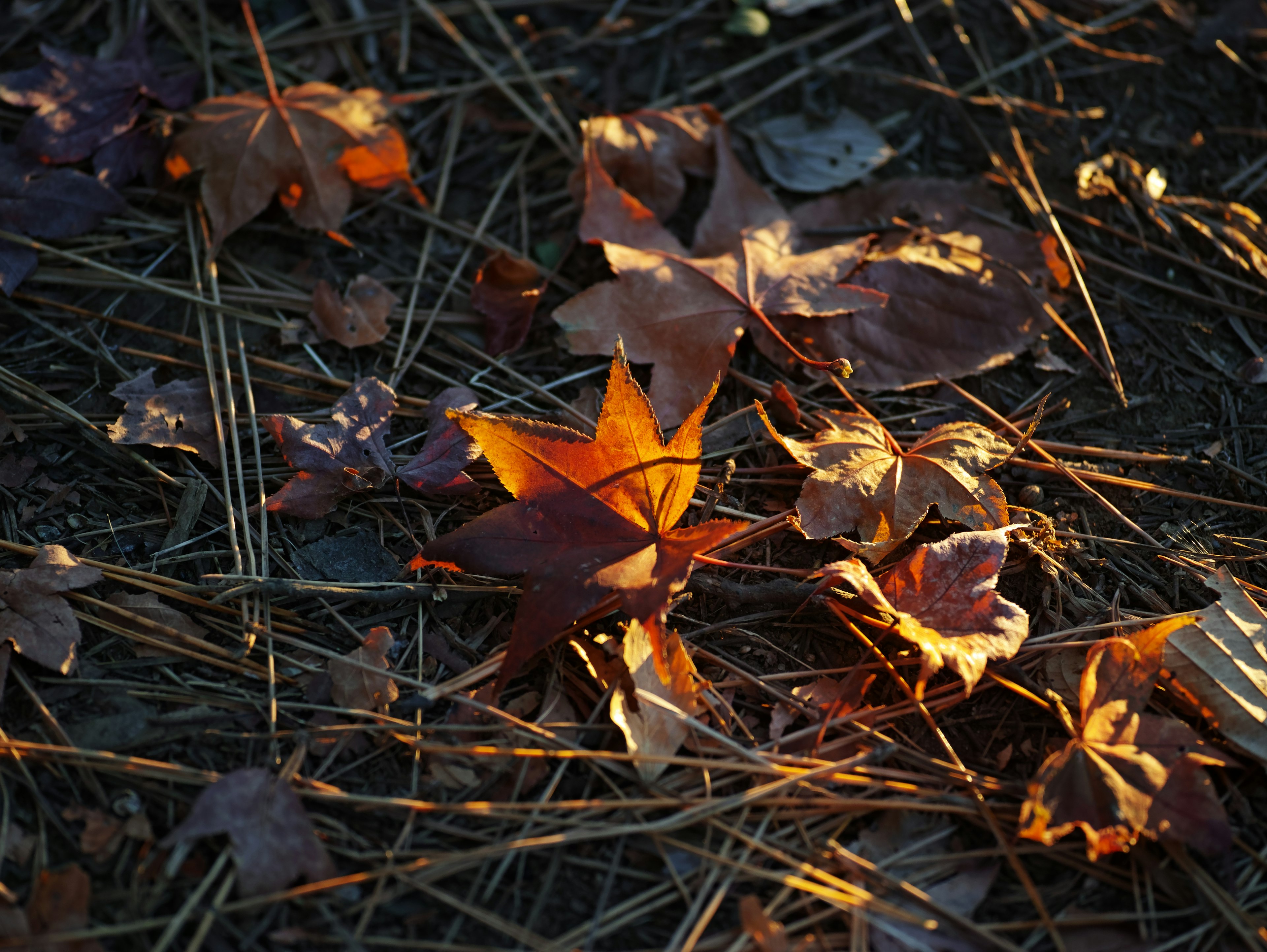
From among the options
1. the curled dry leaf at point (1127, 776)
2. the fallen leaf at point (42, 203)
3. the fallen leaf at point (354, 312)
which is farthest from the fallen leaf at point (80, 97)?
the curled dry leaf at point (1127, 776)

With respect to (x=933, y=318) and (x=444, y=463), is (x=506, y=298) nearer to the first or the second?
(x=444, y=463)

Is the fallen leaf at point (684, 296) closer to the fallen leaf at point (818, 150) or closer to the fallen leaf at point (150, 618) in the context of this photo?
the fallen leaf at point (818, 150)

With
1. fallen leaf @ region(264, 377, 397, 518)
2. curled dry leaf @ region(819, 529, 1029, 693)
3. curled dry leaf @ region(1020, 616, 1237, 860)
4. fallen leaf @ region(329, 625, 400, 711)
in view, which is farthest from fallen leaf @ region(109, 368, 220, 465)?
curled dry leaf @ region(1020, 616, 1237, 860)

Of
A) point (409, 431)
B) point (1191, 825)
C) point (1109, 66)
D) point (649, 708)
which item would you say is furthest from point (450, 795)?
point (1109, 66)

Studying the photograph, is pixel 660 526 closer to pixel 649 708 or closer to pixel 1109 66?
pixel 649 708

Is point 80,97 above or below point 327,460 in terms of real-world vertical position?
above

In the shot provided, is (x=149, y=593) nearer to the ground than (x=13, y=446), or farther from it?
nearer to the ground

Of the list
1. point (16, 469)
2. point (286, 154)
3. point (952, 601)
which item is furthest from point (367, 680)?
point (286, 154)
